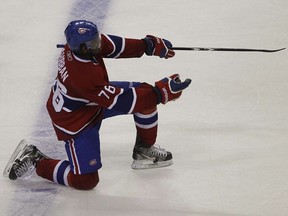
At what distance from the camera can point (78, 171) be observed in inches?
134

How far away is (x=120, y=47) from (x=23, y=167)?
750 mm

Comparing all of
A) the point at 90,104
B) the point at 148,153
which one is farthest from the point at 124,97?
the point at 148,153

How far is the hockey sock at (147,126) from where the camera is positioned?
3.54 meters

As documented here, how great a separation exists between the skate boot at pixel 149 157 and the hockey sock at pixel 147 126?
0.12ft

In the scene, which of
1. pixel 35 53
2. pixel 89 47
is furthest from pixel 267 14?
pixel 89 47

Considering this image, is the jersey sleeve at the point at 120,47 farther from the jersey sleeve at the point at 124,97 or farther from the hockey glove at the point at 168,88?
the hockey glove at the point at 168,88

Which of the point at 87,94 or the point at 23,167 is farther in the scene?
the point at 23,167

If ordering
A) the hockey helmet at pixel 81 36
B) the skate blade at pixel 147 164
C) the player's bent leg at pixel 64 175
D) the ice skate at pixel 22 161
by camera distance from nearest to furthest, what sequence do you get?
the hockey helmet at pixel 81 36
the player's bent leg at pixel 64 175
the ice skate at pixel 22 161
the skate blade at pixel 147 164

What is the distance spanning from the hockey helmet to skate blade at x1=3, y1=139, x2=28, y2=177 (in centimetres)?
69

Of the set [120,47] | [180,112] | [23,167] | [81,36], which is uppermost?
[81,36]

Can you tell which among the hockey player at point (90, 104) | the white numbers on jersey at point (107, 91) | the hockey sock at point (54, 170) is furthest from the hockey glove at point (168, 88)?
the hockey sock at point (54, 170)

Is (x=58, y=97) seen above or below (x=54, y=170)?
above

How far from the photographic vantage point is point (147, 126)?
3.56 m

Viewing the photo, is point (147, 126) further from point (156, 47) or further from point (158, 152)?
point (156, 47)
